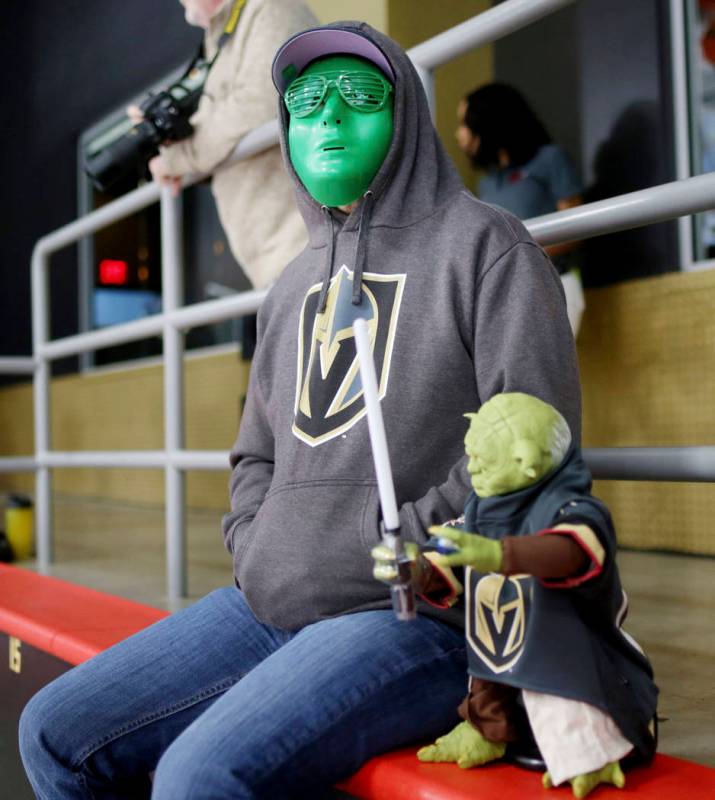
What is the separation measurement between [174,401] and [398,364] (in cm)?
129

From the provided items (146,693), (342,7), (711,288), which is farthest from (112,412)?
(146,693)

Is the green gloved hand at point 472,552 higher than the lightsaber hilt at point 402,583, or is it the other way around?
the green gloved hand at point 472,552

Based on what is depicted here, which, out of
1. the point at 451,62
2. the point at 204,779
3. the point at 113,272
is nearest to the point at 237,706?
the point at 204,779

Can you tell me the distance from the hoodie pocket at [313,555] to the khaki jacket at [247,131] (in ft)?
2.71

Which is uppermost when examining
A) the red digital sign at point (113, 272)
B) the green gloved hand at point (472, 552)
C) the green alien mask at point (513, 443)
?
the red digital sign at point (113, 272)

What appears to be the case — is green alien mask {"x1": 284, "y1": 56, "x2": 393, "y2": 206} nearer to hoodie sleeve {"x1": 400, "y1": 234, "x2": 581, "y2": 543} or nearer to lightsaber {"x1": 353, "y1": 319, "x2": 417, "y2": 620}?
hoodie sleeve {"x1": 400, "y1": 234, "x2": 581, "y2": 543}

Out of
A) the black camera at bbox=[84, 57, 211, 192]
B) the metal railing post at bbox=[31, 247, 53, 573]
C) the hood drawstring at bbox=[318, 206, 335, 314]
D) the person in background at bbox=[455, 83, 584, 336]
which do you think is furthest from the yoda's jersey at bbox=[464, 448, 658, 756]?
the metal railing post at bbox=[31, 247, 53, 573]

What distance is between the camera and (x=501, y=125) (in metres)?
2.63

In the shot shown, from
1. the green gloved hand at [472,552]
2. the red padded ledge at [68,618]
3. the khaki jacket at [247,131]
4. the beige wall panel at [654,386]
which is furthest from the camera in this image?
the beige wall panel at [654,386]

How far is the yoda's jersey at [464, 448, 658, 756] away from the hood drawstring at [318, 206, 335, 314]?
1.10 ft

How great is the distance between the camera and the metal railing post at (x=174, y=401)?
2.01 meters

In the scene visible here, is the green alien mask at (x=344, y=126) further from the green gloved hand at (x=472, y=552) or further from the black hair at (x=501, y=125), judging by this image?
the black hair at (x=501, y=125)

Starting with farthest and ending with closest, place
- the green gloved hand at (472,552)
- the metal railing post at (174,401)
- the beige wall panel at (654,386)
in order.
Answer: the beige wall panel at (654,386) → the metal railing post at (174,401) → the green gloved hand at (472,552)

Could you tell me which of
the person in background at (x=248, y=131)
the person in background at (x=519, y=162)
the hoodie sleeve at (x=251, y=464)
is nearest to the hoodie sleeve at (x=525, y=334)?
the hoodie sleeve at (x=251, y=464)
